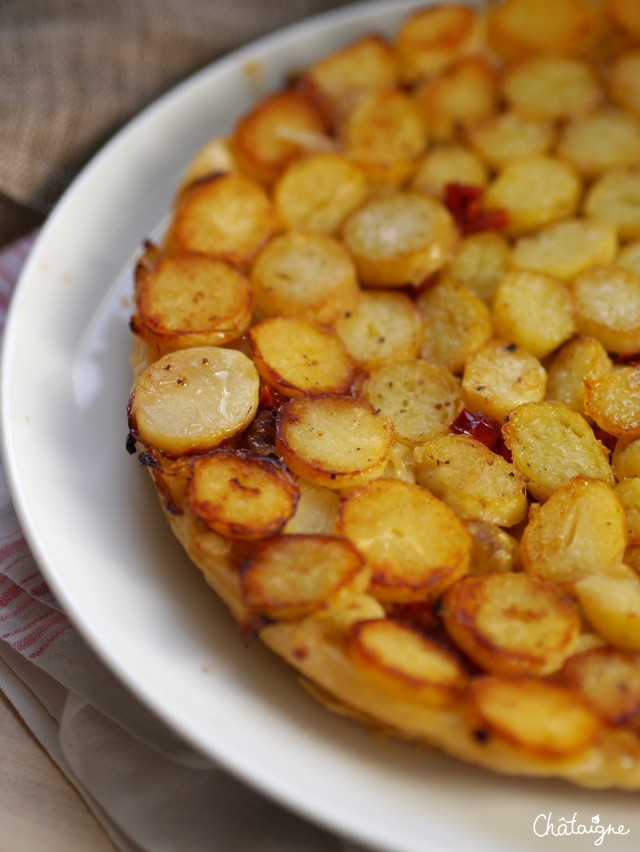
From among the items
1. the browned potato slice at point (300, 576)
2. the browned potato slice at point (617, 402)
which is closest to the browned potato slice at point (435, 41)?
the browned potato slice at point (617, 402)

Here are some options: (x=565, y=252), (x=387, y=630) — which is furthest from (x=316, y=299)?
(x=387, y=630)

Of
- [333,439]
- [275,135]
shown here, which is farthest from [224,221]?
[333,439]

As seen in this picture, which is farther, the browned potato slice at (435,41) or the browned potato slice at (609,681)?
the browned potato slice at (435,41)

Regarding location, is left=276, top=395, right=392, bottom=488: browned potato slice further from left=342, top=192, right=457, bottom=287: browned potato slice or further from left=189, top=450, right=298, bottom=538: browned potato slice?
left=342, top=192, right=457, bottom=287: browned potato slice

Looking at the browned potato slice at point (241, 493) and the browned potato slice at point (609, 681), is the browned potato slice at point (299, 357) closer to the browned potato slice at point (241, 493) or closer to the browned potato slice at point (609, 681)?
the browned potato slice at point (241, 493)

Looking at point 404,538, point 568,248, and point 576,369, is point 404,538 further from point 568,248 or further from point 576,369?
point 568,248

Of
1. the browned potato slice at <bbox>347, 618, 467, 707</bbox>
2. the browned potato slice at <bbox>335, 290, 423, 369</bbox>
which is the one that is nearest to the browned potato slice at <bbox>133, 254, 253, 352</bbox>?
the browned potato slice at <bbox>335, 290, 423, 369</bbox>
